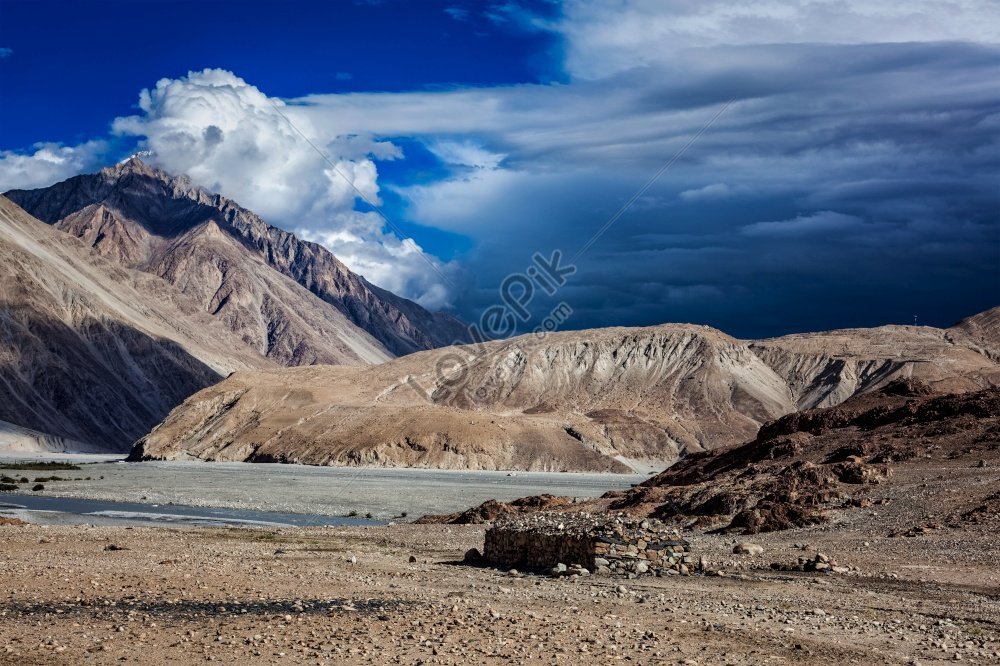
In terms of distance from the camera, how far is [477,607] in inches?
677

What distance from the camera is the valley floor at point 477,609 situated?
13.7 meters

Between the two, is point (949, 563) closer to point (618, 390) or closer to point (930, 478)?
point (930, 478)

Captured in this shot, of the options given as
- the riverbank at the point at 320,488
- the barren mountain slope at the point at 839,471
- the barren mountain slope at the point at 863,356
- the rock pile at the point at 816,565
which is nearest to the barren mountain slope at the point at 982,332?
the barren mountain slope at the point at 863,356

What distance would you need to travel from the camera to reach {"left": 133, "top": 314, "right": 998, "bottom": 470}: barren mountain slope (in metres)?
118

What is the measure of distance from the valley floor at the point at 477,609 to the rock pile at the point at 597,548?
98cm

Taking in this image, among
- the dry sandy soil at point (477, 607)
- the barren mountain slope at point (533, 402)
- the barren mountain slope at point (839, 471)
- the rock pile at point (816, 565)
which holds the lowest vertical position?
the dry sandy soil at point (477, 607)

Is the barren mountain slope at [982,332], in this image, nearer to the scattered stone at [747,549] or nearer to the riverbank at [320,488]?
the riverbank at [320,488]

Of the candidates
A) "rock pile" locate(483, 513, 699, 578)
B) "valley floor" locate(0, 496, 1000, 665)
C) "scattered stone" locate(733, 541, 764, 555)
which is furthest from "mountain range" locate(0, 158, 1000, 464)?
"valley floor" locate(0, 496, 1000, 665)

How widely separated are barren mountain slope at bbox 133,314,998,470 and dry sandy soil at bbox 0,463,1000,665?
81.5 m

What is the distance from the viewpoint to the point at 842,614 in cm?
1695

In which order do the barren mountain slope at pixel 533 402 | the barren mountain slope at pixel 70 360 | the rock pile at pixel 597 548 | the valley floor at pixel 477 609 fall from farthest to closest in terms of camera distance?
the barren mountain slope at pixel 70 360, the barren mountain slope at pixel 533 402, the rock pile at pixel 597 548, the valley floor at pixel 477 609

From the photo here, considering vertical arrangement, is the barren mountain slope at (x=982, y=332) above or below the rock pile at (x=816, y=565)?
above

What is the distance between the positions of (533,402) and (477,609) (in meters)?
136

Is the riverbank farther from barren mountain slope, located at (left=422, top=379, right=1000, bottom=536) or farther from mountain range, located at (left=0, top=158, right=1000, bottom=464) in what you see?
barren mountain slope, located at (left=422, top=379, right=1000, bottom=536)
